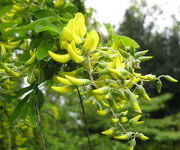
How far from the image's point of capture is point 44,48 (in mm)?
1044

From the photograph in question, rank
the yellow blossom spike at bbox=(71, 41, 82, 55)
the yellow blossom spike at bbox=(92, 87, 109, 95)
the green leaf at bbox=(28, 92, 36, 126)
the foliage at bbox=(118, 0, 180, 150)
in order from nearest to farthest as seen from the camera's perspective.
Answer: the yellow blossom spike at bbox=(92, 87, 109, 95)
the yellow blossom spike at bbox=(71, 41, 82, 55)
the green leaf at bbox=(28, 92, 36, 126)
the foliage at bbox=(118, 0, 180, 150)

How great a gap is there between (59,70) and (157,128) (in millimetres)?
4211

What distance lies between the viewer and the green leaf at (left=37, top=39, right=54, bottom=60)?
102 centimetres

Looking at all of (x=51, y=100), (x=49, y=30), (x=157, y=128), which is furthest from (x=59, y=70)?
(x=157, y=128)

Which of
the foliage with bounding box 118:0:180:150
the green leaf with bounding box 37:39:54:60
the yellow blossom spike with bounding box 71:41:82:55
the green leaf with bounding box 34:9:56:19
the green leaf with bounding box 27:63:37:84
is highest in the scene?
the green leaf with bounding box 34:9:56:19

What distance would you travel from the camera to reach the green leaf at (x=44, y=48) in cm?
102

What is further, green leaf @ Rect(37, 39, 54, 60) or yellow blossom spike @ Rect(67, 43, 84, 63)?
green leaf @ Rect(37, 39, 54, 60)

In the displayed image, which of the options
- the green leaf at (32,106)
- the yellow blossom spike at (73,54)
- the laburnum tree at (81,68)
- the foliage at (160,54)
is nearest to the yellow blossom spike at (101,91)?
the laburnum tree at (81,68)

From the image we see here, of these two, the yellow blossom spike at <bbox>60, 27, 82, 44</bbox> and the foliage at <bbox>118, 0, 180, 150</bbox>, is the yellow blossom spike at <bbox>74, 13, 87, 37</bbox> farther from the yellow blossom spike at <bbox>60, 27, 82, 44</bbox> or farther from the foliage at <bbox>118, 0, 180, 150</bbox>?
the foliage at <bbox>118, 0, 180, 150</bbox>

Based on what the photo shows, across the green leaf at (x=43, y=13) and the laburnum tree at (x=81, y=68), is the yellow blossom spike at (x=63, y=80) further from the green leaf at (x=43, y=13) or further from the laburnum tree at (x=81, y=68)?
the green leaf at (x=43, y=13)

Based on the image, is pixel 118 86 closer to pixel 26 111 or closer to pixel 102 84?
pixel 102 84

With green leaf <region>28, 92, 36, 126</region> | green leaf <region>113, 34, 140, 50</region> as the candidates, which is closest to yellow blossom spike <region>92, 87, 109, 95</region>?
green leaf <region>113, 34, 140, 50</region>

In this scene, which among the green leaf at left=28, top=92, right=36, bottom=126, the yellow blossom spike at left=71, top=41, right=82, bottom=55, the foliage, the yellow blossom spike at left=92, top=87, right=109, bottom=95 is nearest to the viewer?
the yellow blossom spike at left=92, top=87, right=109, bottom=95

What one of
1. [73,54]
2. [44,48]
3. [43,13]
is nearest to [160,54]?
[43,13]
